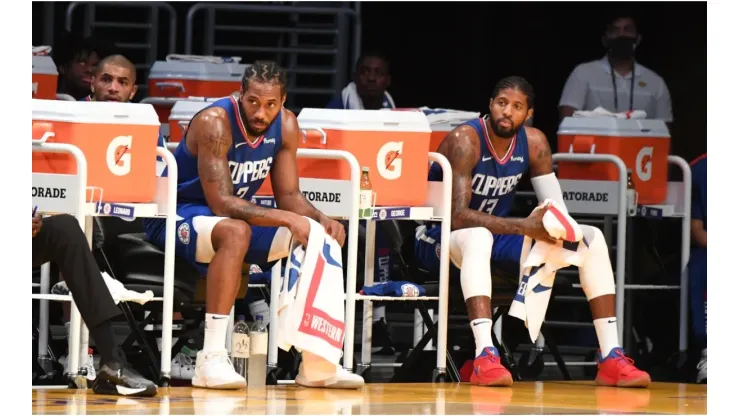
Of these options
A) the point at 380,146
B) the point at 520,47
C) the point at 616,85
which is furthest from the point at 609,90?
the point at 380,146

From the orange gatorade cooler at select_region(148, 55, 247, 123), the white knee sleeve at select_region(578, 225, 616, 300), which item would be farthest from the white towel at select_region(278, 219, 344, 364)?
the orange gatorade cooler at select_region(148, 55, 247, 123)

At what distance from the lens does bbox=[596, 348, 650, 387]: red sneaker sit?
23.9 feet

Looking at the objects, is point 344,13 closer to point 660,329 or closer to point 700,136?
point 700,136

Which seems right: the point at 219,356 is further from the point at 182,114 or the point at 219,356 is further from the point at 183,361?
the point at 182,114

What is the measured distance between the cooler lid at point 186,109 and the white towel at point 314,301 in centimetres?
189

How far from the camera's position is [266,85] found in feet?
22.4

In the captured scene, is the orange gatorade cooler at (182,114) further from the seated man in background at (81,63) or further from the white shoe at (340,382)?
the white shoe at (340,382)

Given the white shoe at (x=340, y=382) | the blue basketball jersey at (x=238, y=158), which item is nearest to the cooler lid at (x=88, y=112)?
the blue basketball jersey at (x=238, y=158)

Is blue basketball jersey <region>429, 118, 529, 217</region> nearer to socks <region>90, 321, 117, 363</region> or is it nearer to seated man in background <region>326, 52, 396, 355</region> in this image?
seated man in background <region>326, 52, 396, 355</region>

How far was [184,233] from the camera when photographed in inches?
267

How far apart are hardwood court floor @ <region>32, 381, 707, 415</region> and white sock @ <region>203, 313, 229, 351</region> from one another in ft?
0.62

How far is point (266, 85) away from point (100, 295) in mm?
1285
